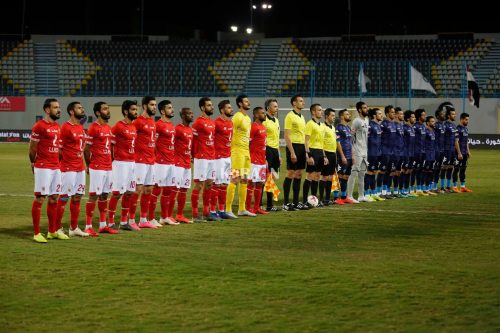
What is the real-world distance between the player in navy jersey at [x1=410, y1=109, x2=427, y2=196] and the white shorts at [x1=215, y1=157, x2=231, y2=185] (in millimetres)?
7852

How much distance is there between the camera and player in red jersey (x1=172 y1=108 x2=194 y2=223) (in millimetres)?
16844

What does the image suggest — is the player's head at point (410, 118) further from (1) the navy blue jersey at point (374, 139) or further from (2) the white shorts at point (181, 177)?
(2) the white shorts at point (181, 177)

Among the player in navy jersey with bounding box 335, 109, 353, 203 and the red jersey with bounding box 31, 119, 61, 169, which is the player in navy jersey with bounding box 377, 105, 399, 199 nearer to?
the player in navy jersey with bounding box 335, 109, 353, 203

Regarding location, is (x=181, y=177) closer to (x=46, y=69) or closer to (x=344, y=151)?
(x=344, y=151)

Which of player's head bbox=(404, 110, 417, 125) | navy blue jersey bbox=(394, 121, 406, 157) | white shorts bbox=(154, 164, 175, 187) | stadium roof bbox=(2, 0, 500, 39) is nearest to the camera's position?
white shorts bbox=(154, 164, 175, 187)

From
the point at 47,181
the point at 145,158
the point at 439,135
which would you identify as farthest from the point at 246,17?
the point at 47,181

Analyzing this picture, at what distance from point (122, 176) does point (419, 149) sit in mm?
10981

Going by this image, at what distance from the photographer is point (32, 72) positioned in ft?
189

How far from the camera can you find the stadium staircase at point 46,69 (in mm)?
56594

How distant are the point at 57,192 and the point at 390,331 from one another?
24.0 ft

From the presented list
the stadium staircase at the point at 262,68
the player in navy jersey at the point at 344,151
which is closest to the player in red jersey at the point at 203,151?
→ the player in navy jersey at the point at 344,151

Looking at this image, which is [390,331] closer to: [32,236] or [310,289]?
[310,289]

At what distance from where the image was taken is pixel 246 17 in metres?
66.2

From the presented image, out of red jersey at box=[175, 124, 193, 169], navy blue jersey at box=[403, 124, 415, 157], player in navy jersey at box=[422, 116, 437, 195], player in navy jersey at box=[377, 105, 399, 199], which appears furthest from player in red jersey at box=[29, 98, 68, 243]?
player in navy jersey at box=[422, 116, 437, 195]
